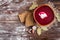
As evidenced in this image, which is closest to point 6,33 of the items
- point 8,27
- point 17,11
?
point 8,27

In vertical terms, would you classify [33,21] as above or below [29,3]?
below

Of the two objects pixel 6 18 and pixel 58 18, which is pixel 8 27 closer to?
pixel 6 18

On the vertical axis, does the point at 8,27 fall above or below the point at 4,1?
below

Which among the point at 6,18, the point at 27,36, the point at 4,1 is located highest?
the point at 4,1

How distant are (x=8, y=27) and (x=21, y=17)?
0.10 m

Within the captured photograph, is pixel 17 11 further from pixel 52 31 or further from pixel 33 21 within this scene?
pixel 52 31

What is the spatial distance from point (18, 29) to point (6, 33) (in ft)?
0.26

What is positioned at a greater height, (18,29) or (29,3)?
(29,3)

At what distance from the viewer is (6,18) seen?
1.25 metres

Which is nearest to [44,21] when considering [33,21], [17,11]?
[33,21]

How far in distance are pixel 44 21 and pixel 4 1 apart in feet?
0.92

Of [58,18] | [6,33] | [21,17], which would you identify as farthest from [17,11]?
[58,18]

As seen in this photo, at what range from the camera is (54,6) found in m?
1.24

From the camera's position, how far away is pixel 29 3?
1.24m
